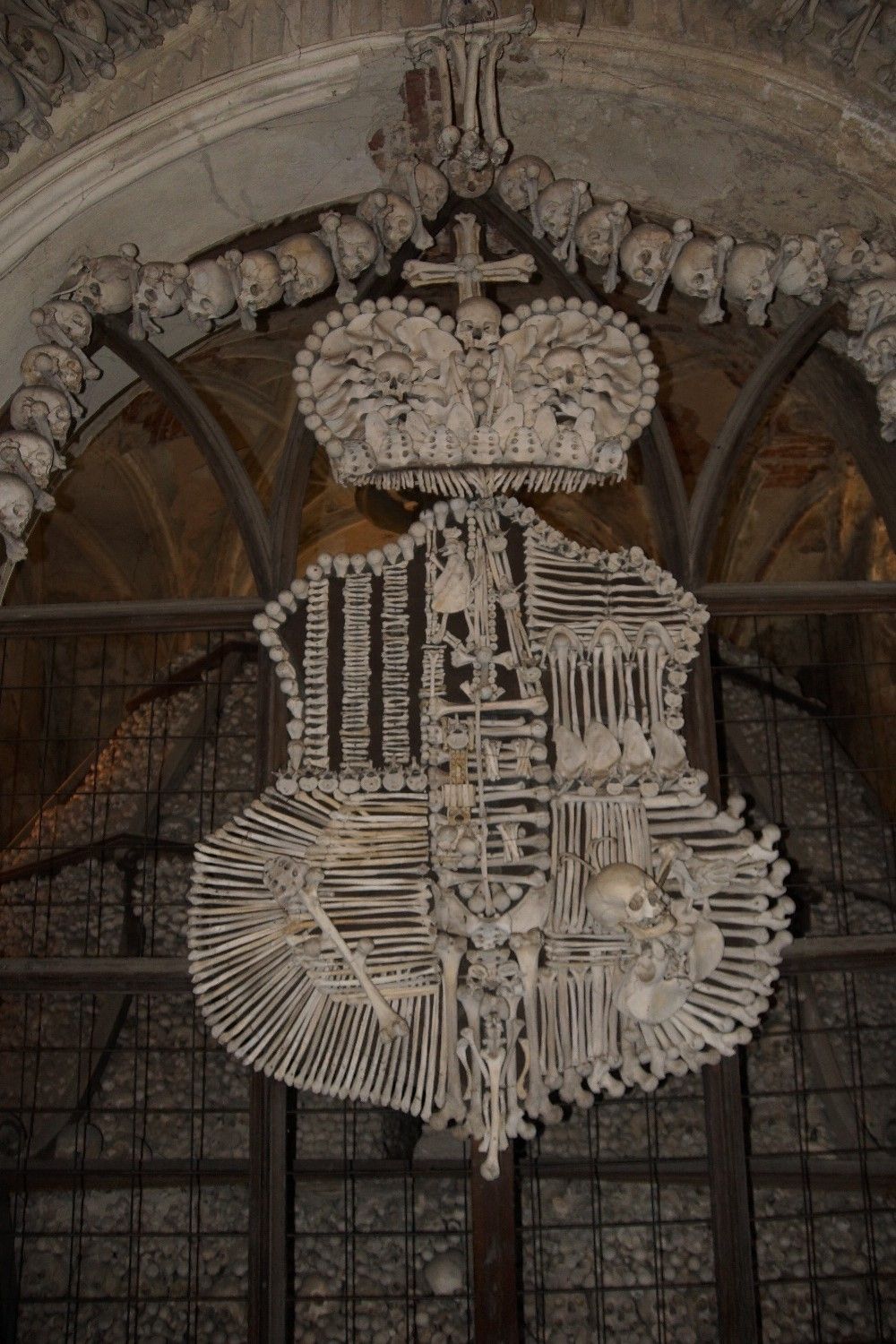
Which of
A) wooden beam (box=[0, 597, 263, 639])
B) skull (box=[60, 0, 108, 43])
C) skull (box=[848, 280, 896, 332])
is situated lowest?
wooden beam (box=[0, 597, 263, 639])

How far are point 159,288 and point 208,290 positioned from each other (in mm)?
110

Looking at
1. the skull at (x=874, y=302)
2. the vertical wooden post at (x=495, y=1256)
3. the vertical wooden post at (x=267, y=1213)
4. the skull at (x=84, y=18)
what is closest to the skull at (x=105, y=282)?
the skull at (x=84, y=18)

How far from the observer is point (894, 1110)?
4.64m

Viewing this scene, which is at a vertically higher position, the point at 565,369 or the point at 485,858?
the point at 565,369

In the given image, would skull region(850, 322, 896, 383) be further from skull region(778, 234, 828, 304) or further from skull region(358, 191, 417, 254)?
skull region(358, 191, 417, 254)

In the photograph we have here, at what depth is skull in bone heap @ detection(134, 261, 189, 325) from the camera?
2879 millimetres

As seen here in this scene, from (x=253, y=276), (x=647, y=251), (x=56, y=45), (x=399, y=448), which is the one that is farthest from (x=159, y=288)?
(x=647, y=251)

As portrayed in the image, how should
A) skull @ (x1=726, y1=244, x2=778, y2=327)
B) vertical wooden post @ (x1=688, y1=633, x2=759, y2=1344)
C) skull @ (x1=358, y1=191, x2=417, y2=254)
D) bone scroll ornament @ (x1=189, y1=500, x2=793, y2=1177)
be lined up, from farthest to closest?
1. skull @ (x1=358, y1=191, x2=417, y2=254)
2. skull @ (x1=726, y1=244, x2=778, y2=327)
3. vertical wooden post @ (x1=688, y1=633, x2=759, y2=1344)
4. bone scroll ornament @ (x1=189, y1=500, x2=793, y2=1177)

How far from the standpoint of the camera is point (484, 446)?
8.93 feet

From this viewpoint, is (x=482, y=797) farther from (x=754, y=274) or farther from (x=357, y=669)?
(x=754, y=274)

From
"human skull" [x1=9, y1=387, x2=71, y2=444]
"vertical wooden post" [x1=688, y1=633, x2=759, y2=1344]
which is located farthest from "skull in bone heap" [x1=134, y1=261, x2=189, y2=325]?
"vertical wooden post" [x1=688, y1=633, x2=759, y2=1344]

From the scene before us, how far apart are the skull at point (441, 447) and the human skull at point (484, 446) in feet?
0.08

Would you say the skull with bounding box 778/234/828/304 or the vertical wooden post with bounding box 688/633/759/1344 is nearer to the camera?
the vertical wooden post with bounding box 688/633/759/1344

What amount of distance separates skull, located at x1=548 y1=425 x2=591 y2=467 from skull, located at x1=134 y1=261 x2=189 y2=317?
88cm
